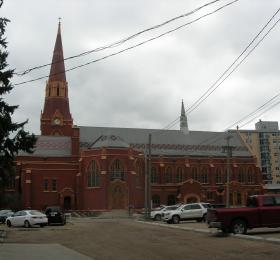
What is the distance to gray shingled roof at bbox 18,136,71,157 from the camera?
75.4 meters

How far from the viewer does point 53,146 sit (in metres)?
77.2

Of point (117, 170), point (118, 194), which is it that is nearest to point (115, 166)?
point (117, 170)

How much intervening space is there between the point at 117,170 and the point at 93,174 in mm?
3746

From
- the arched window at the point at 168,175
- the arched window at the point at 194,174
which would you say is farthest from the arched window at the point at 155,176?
the arched window at the point at 194,174

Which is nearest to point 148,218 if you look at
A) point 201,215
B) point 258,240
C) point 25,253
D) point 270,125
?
point 201,215

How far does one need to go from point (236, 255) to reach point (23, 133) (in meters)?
10.1

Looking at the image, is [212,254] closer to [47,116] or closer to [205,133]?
[47,116]

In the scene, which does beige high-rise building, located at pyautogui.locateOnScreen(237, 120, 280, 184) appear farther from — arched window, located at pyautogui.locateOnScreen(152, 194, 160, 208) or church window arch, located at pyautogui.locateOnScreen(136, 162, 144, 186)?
church window arch, located at pyautogui.locateOnScreen(136, 162, 144, 186)

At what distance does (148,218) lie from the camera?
1747 inches

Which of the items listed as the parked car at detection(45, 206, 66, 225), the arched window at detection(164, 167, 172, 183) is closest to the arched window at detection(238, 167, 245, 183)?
the arched window at detection(164, 167, 172, 183)

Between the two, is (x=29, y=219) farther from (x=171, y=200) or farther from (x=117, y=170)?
(x=171, y=200)

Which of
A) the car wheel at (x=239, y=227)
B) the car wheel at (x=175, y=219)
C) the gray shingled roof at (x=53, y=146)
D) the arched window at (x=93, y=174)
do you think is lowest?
the car wheel at (x=175, y=219)

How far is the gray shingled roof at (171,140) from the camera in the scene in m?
84.1

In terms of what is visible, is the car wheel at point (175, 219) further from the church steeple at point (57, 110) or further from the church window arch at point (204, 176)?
the church steeple at point (57, 110)
